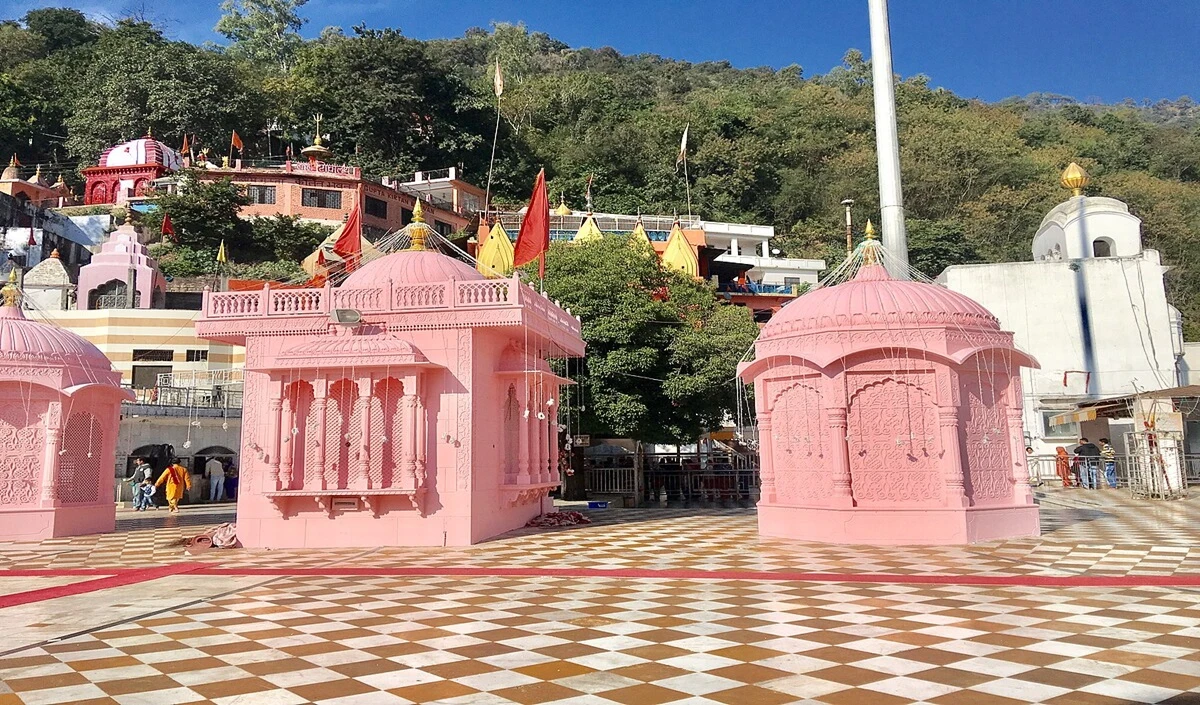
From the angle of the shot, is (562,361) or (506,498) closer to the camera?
(506,498)

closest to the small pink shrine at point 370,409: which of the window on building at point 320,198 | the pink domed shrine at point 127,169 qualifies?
the window on building at point 320,198

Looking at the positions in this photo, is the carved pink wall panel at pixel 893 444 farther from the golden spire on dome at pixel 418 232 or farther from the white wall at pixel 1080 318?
the white wall at pixel 1080 318

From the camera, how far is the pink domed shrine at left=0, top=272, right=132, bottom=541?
15.4 m

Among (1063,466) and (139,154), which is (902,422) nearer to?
(1063,466)

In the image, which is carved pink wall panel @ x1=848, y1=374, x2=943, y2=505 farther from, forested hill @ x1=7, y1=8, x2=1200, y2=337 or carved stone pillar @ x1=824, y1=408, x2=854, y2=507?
forested hill @ x1=7, y1=8, x2=1200, y2=337

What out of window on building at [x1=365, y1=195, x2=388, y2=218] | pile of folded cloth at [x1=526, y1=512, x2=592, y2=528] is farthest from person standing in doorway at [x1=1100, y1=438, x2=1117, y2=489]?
window on building at [x1=365, y1=195, x2=388, y2=218]

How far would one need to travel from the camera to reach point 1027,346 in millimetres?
29953

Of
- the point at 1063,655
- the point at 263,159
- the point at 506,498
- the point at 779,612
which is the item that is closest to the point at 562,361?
the point at 506,498

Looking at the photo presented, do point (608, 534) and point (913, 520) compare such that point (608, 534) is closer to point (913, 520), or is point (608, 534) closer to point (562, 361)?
point (913, 520)

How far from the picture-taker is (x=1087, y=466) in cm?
2455

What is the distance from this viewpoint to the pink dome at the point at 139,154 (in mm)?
47812

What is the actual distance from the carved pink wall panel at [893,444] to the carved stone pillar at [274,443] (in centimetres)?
958

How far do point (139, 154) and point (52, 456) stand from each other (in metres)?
39.1

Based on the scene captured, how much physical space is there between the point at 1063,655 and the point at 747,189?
170ft
